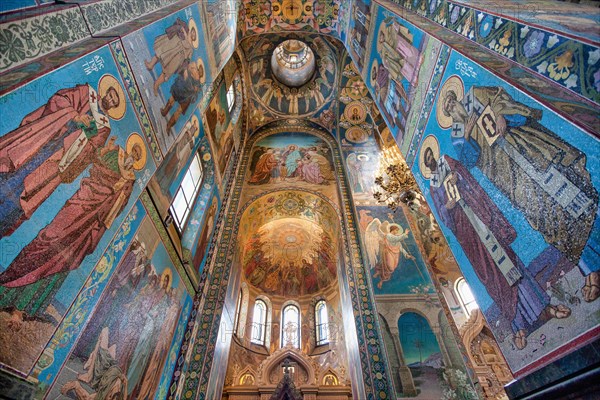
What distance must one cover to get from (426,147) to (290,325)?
10.3m

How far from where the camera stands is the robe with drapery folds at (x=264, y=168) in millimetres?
10711

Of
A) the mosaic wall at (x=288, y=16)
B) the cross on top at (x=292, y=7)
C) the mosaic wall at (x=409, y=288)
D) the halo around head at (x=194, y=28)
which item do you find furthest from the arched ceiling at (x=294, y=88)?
the halo around head at (x=194, y=28)

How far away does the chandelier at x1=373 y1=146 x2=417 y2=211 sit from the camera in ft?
26.5

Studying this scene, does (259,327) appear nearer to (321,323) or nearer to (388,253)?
(321,323)

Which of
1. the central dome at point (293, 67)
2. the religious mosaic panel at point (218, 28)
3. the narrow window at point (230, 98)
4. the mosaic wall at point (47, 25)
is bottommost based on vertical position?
the mosaic wall at point (47, 25)

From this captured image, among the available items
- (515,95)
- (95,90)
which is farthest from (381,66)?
(95,90)

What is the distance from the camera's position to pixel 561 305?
6.89ft

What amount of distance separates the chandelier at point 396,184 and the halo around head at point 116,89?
702 cm

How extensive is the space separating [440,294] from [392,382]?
2598 millimetres

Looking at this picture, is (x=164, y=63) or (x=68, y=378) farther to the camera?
(x=164, y=63)

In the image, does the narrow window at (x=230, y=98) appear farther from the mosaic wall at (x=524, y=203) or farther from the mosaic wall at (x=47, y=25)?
the mosaic wall at (x=524, y=203)

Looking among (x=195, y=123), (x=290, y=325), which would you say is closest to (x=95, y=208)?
(x=195, y=123)

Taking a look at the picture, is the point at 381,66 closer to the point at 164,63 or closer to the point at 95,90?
the point at 164,63

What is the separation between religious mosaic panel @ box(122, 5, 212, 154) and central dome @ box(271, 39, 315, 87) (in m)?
7.19
